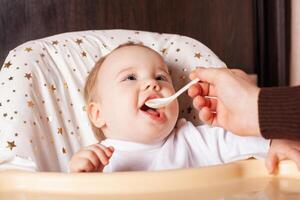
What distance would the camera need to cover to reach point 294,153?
2.69 feet

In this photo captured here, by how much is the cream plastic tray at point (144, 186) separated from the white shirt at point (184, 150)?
0.27 metres

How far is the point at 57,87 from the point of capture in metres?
1.20

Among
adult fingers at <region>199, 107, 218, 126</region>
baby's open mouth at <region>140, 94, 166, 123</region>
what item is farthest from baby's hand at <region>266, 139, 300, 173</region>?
baby's open mouth at <region>140, 94, 166, 123</region>

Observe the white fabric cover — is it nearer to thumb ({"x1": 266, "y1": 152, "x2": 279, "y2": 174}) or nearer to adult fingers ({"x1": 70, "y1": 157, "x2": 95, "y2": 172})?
adult fingers ({"x1": 70, "y1": 157, "x2": 95, "y2": 172})

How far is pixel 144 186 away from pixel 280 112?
213mm

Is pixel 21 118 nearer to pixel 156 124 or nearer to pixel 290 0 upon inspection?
pixel 156 124

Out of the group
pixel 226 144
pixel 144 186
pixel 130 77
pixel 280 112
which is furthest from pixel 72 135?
pixel 280 112

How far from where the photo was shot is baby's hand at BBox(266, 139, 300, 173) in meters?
0.79

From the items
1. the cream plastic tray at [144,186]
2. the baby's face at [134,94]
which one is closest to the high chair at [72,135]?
the cream plastic tray at [144,186]

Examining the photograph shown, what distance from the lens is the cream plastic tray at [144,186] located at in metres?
0.70

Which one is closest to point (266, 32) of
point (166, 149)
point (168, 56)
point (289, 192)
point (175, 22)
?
point (175, 22)

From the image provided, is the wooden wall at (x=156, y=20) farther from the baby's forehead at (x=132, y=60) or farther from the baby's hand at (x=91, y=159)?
the baby's hand at (x=91, y=159)

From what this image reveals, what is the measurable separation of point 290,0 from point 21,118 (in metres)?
1.04

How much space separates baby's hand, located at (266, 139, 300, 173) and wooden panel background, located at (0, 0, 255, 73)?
2.74ft
